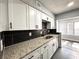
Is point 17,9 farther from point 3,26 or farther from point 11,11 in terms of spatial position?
point 3,26

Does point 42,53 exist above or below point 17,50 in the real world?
below

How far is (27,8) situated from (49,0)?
1.67 meters

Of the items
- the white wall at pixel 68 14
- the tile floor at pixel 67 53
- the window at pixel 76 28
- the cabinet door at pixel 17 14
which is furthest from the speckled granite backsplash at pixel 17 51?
the window at pixel 76 28

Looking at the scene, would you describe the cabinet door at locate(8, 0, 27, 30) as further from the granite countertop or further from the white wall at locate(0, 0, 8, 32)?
the granite countertop

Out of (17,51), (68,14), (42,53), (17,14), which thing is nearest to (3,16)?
(17,14)

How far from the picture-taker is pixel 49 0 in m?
3.08

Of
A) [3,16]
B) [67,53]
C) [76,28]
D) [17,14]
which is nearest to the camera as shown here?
[3,16]

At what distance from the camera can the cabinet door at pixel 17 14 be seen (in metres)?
1.34

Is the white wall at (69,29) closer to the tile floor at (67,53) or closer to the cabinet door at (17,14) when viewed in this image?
the tile floor at (67,53)

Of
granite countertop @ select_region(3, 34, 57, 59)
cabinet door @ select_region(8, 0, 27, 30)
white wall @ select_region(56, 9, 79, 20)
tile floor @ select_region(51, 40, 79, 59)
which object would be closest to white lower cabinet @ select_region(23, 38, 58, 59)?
granite countertop @ select_region(3, 34, 57, 59)

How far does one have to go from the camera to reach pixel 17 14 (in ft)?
4.99

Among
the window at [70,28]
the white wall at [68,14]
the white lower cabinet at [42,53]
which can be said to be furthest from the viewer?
the window at [70,28]

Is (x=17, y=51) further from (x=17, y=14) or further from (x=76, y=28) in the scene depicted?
(x=76, y=28)

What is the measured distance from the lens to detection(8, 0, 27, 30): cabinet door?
134cm
